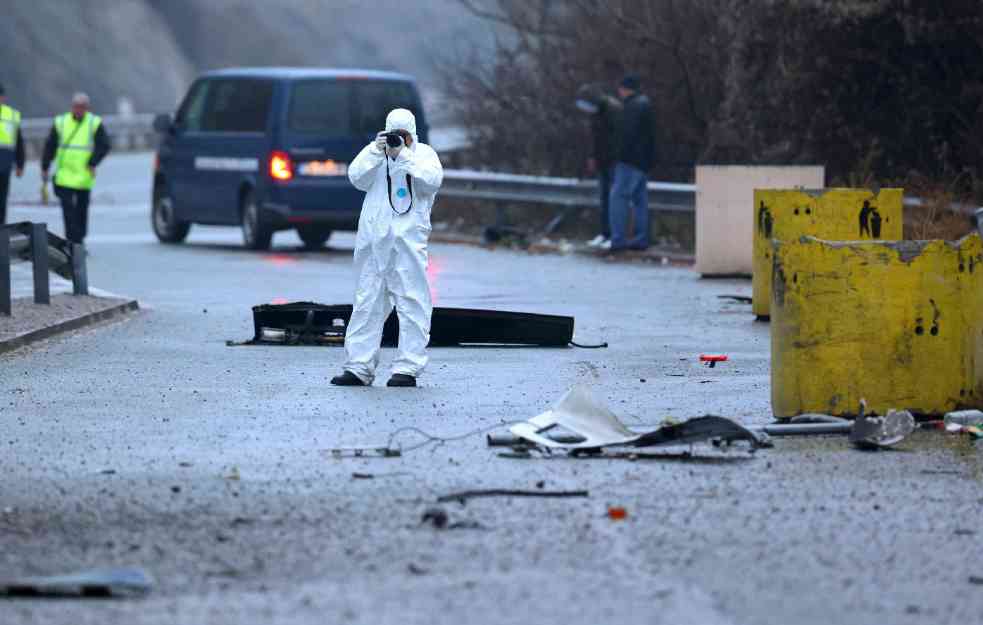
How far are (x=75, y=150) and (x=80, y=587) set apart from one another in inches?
665

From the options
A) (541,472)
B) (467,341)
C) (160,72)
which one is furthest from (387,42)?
(541,472)

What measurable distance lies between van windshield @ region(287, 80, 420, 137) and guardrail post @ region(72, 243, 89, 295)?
652cm

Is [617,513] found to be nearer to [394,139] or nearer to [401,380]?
[401,380]

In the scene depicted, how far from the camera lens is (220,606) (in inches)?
224

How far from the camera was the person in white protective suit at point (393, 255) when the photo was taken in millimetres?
11125

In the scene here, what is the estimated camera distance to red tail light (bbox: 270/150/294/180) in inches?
907

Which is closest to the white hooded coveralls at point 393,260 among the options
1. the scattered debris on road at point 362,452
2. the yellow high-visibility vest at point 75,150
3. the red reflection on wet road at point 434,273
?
the scattered debris on road at point 362,452

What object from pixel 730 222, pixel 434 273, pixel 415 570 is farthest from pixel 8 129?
pixel 415 570

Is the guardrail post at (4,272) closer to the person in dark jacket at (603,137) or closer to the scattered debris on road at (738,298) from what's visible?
the scattered debris on road at (738,298)

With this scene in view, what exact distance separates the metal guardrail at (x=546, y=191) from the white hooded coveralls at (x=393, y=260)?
12.3 metres

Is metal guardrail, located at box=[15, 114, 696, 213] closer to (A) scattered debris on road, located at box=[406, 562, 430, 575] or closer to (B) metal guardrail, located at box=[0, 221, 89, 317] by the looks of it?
(B) metal guardrail, located at box=[0, 221, 89, 317]

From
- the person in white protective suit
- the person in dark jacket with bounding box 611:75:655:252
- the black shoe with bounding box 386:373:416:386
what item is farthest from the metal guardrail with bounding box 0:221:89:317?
the person in dark jacket with bounding box 611:75:655:252

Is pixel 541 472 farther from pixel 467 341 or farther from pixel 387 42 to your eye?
pixel 387 42

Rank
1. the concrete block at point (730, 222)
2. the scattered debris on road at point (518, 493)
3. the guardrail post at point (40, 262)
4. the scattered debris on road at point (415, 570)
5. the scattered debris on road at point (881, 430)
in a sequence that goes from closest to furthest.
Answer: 1. the scattered debris on road at point (415, 570)
2. the scattered debris on road at point (518, 493)
3. the scattered debris on road at point (881, 430)
4. the guardrail post at point (40, 262)
5. the concrete block at point (730, 222)
